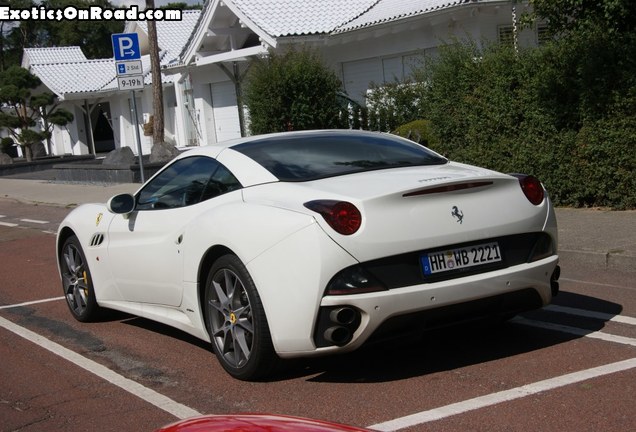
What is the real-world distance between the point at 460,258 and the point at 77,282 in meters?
3.84

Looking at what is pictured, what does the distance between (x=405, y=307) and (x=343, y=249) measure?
0.48 metres

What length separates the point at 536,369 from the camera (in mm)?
5434

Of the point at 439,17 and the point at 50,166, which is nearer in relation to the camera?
the point at 439,17

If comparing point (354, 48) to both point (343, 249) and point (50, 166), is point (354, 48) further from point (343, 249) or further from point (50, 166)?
point (343, 249)

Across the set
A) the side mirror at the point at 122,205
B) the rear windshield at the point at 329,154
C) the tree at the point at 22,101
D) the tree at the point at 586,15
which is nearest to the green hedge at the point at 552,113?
the tree at the point at 586,15

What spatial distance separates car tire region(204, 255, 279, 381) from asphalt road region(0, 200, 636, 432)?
144 mm

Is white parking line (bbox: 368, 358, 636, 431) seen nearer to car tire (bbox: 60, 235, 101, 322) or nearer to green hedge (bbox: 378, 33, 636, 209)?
car tire (bbox: 60, 235, 101, 322)

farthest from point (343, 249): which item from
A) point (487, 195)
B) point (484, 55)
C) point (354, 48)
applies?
point (354, 48)

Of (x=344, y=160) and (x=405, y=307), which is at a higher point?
(x=344, y=160)

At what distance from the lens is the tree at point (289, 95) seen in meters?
18.9

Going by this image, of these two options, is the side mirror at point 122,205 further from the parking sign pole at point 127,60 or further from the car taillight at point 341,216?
the parking sign pole at point 127,60

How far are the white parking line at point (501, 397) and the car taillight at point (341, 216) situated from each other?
106 centimetres

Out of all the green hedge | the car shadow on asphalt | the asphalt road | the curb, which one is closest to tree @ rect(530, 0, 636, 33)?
the green hedge

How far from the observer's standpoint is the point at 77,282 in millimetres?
7801
